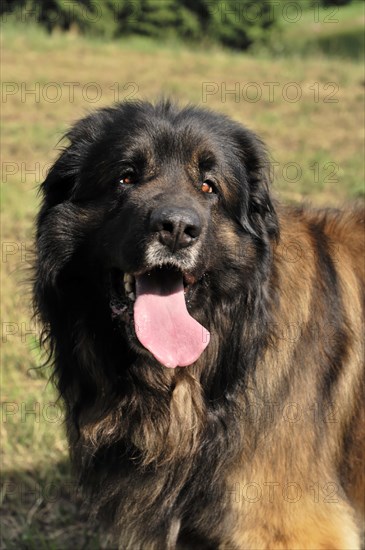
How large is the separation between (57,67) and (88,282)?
11.9 metres

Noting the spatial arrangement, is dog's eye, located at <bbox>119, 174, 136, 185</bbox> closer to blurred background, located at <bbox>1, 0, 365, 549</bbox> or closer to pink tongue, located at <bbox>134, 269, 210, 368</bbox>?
pink tongue, located at <bbox>134, 269, 210, 368</bbox>

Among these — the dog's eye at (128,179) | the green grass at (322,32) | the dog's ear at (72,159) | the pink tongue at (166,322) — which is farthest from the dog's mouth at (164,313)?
the green grass at (322,32)

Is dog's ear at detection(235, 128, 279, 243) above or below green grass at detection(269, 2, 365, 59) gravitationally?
below

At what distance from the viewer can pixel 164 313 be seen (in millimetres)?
2943

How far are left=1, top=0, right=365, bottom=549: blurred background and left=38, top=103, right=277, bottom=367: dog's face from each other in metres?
0.38

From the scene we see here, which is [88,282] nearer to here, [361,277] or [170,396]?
[170,396]

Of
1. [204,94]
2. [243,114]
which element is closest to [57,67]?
[204,94]

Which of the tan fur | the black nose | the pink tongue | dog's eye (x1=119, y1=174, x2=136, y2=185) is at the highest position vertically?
dog's eye (x1=119, y1=174, x2=136, y2=185)

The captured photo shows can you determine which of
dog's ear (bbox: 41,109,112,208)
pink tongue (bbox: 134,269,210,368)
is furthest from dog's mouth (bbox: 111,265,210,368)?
dog's ear (bbox: 41,109,112,208)

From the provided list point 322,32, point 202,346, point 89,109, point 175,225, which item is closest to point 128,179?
point 175,225

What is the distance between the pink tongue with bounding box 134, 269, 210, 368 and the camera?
2.91 m

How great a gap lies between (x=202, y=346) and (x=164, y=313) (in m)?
0.21

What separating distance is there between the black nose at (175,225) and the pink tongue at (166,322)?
8.3 inches

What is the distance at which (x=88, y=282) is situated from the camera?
3.14 metres
